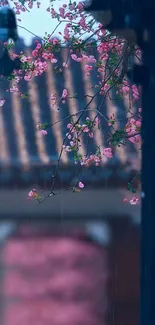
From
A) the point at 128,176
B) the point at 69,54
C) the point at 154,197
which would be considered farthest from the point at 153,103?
the point at 69,54

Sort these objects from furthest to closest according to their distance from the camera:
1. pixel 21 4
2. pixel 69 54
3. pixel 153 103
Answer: pixel 69 54 < pixel 21 4 < pixel 153 103

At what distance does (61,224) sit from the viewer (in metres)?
1.75

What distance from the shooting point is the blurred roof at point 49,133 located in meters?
1.69

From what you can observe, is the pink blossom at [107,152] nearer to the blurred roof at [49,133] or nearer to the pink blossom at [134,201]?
the blurred roof at [49,133]

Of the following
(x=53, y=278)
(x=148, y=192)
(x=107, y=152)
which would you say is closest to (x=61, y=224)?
(x=53, y=278)

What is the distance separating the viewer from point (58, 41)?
1.72 m

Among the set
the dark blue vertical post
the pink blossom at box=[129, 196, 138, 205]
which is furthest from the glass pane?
the dark blue vertical post

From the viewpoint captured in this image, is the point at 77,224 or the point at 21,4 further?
the point at 77,224

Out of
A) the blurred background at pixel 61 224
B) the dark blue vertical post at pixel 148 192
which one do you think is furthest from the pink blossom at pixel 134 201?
the dark blue vertical post at pixel 148 192

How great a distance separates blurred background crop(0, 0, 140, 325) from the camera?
1.71 metres

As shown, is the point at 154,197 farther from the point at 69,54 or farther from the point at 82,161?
the point at 69,54

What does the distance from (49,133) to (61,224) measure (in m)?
0.37

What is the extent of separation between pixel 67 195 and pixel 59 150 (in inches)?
7.2

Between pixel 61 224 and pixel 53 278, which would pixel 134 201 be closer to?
pixel 61 224
